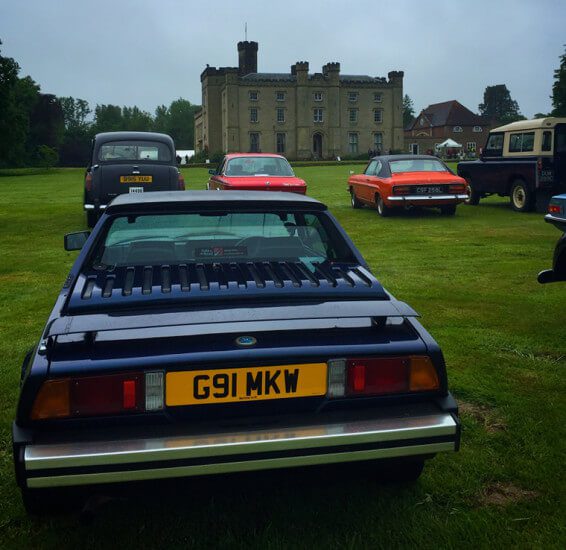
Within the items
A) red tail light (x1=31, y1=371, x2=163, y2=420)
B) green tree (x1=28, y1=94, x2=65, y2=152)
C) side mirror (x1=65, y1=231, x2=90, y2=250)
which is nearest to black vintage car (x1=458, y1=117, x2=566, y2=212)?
side mirror (x1=65, y1=231, x2=90, y2=250)

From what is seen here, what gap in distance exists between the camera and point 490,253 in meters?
11.0

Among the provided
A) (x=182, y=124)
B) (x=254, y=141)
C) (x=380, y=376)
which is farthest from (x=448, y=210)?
(x=182, y=124)

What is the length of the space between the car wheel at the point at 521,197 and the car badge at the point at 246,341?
1579cm

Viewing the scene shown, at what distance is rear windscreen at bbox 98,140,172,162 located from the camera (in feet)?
47.3

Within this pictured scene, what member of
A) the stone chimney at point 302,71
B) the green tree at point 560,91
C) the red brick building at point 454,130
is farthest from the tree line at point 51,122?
the red brick building at point 454,130

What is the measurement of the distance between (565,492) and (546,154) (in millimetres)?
14917

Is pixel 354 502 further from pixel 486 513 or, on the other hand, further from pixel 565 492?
pixel 565 492

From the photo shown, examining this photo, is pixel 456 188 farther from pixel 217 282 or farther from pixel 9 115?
pixel 9 115

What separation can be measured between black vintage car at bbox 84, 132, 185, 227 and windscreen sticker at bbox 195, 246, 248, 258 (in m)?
9.90

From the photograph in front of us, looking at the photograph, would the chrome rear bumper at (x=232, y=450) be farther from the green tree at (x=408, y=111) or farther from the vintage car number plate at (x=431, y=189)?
the green tree at (x=408, y=111)

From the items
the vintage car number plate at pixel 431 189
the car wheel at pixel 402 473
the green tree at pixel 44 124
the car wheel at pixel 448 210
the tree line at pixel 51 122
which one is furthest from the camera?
the green tree at pixel 44 124

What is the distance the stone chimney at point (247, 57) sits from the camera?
99438 millimetres

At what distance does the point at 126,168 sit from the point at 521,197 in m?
9.90

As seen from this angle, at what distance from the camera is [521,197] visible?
17469 millimetres
